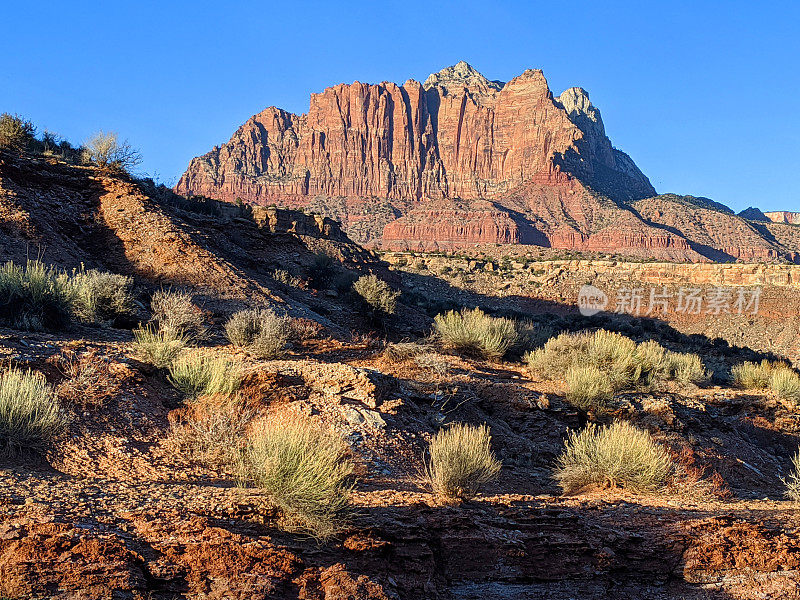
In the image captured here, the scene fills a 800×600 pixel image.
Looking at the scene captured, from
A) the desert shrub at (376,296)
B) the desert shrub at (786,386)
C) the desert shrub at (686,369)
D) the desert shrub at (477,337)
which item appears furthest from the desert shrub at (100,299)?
the desert shrub at (786,386)

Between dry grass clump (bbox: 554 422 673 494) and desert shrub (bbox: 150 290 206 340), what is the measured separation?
6491 mm

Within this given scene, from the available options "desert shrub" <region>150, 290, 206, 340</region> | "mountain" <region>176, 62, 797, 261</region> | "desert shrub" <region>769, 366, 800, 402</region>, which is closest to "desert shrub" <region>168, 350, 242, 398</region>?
"desert shrub" <region>150, 290, 206, 340</region>

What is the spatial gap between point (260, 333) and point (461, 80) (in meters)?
188

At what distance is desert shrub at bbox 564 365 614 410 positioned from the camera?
11125 millimetres

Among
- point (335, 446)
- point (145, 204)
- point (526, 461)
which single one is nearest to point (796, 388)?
point (526, 461)

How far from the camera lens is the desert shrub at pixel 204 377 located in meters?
7.61

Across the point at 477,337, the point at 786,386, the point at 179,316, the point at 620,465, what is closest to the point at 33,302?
the point at 179,316

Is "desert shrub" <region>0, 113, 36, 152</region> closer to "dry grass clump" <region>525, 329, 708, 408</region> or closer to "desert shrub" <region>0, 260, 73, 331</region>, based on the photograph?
"desert shrub" <region>0, 260, 73, 331</region>

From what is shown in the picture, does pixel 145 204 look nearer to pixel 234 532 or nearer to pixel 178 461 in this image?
pixel 178 461

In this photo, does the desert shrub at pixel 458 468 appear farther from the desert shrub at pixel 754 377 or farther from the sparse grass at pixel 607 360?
the desert shrub at pixel 754 377

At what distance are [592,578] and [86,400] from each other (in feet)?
18.0

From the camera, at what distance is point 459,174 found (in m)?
157

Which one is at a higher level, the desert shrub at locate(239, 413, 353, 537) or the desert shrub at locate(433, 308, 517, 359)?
the desert shrub at locate(433, 308, 517, 359)

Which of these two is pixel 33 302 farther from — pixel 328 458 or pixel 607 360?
pixel 607 360
